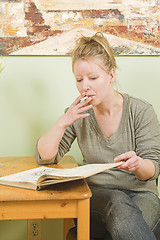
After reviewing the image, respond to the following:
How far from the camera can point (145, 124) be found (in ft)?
4.07

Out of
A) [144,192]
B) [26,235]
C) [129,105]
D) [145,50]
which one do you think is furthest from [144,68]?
[26,235]

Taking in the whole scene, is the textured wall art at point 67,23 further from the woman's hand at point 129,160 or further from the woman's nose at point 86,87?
the woman's hand at point 129,160

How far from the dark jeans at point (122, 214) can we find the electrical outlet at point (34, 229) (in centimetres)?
55

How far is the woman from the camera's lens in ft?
3.79

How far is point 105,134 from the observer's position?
130cm

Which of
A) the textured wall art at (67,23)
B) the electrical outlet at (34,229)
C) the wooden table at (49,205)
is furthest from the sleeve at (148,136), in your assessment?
the electrical outlet at (34,229)

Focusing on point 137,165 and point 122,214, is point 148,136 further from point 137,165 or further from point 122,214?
point 122,214

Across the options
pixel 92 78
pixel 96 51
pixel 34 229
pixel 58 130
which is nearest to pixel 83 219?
pixel 58 130

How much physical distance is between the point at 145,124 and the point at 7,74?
2.46ft

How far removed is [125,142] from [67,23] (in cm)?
68

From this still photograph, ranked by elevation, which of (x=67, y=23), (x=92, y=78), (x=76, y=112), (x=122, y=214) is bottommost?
(x=122, y=214)

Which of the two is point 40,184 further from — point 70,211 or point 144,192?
point 144,192

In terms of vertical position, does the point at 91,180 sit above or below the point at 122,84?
below

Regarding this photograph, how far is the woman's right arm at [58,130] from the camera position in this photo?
1.22m
